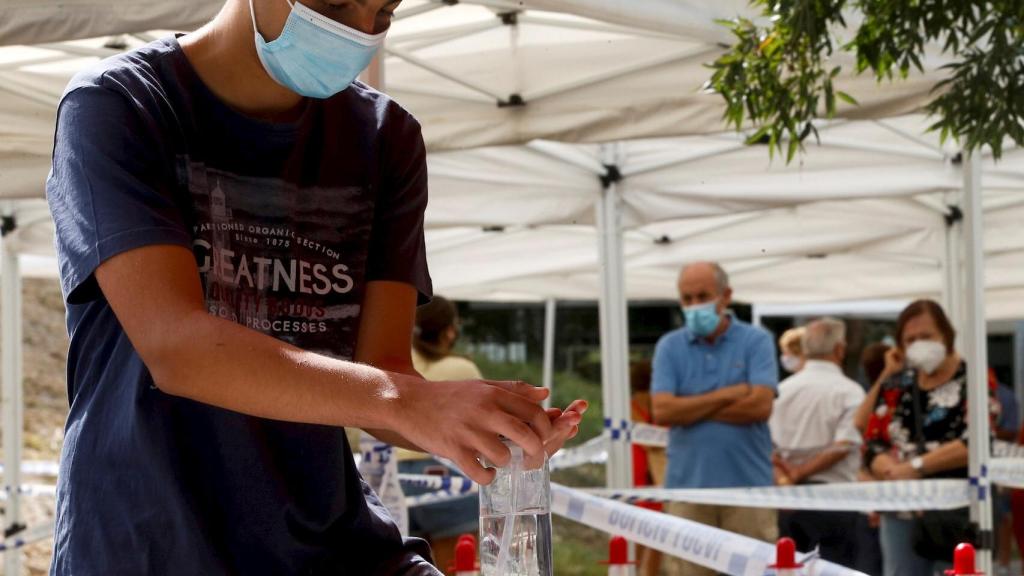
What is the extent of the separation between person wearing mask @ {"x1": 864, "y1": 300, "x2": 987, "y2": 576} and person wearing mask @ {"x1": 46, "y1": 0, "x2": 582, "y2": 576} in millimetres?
5744

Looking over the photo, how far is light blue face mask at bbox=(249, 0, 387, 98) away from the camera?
1.78 m

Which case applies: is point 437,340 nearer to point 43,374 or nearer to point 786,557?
point 786,557

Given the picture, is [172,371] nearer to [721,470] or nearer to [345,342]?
[345,342]

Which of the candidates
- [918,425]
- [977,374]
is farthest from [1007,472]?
[977,374]

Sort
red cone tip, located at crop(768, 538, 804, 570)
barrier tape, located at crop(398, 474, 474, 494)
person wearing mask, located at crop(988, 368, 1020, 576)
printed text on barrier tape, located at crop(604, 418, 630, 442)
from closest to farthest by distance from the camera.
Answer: red cone tip, located at crop(768, 538, 804, 570), barrier tape, located at crop(398, 474, 474, 494), printed text on barrier tape, located at crop(604, 418, 630, 442), person wearing mask, located at crop(988, 368, 1020, 576)

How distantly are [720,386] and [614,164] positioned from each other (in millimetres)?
1752

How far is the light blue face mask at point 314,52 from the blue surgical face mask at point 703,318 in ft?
20.4

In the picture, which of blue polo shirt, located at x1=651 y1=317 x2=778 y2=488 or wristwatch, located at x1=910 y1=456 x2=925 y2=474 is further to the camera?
blue polo shirt, located at x1=651 y1=317 x2=778 y2=488

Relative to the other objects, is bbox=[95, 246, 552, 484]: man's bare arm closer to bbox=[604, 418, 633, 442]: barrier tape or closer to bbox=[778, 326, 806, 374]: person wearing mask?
bbox=[604, 418, 633, 442]: barrier tape

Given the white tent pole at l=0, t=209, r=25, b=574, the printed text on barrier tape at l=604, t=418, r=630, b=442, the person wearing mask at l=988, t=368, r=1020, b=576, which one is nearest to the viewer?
the white tent pole at l=0, t=209, r=25, b=574

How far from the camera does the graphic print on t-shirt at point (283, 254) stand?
181cm

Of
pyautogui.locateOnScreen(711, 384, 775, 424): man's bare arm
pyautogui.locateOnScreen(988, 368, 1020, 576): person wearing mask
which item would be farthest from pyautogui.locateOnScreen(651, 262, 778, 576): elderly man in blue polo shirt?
pyautogui.locateOnScreen(988, 368, 1020, 576): person wearing mask

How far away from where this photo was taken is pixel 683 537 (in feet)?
13.3

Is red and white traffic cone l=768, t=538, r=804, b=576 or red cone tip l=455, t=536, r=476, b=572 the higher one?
red and white traffic cone l=768, t=538, r=804, b=576
